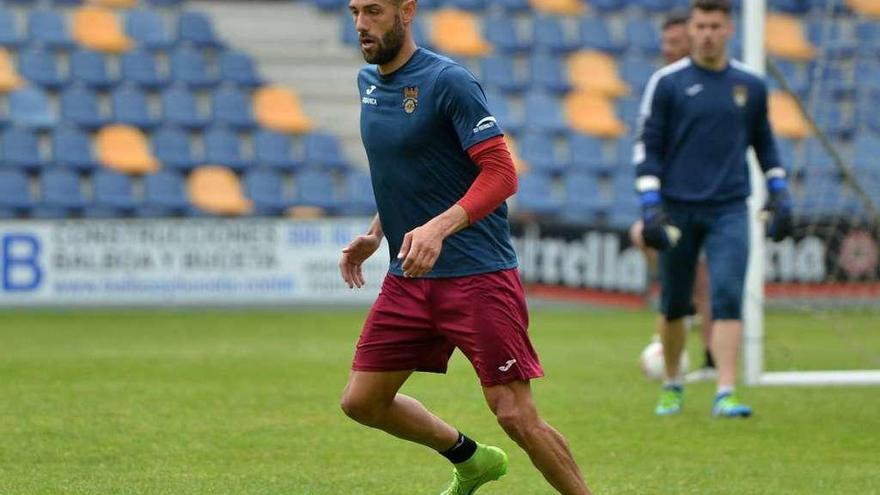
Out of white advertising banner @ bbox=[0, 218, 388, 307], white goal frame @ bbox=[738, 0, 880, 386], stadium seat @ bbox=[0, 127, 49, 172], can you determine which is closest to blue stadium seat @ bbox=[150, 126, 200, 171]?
stadium seat @ bbox=[0, 127, 49, 172]

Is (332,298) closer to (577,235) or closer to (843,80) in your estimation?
(577,235)

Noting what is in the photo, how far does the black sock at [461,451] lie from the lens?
20.3ft

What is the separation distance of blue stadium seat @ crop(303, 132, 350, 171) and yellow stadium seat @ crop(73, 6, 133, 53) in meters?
2.85

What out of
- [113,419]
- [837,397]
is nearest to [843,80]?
[837,397]

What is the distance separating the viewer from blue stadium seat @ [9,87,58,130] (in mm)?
20281

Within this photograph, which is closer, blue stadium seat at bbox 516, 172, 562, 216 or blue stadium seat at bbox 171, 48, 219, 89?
blue stadium seat at bbox 516, 172, 562, 216

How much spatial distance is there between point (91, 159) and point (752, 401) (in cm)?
1219

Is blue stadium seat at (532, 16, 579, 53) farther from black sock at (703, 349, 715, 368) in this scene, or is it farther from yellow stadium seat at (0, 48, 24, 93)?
black sock at (703, 349, 715, 368)

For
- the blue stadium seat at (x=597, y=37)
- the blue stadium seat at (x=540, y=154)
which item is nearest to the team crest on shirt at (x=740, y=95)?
the blue stadium seat at (x=540, y=154)

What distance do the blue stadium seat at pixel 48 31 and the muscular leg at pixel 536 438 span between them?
17.1m

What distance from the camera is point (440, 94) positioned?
5574mm

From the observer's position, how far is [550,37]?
2414 cm

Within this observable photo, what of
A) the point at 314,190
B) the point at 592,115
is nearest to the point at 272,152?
the point at 314,190

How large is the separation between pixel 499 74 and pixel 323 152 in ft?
10.5
